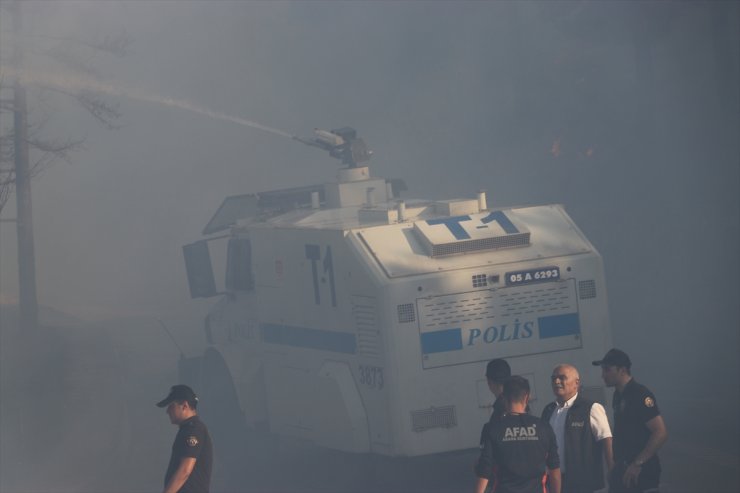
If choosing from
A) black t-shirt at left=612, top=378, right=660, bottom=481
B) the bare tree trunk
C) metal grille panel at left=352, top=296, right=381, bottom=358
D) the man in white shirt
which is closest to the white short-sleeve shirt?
the man in white shirt

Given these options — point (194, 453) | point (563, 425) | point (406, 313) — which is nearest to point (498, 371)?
point (563, 425)

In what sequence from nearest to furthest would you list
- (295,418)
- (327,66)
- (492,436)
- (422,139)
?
(492,436) → (295,418) → (422,139) → (327,66)

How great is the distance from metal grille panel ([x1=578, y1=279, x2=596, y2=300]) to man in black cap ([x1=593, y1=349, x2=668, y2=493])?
324 centimetres

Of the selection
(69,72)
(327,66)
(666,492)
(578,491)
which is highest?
(327,66)

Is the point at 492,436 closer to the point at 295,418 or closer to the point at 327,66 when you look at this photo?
the point at 295,418

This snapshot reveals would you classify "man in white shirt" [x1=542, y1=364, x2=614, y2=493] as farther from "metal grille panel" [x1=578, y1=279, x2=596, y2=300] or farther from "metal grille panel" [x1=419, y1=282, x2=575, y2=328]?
"metal grille panel" [x1=578, y1=279, x2=596, y2=300]

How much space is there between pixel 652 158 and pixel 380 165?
9.34m

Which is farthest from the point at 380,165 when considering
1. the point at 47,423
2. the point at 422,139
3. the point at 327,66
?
the point at 47,423

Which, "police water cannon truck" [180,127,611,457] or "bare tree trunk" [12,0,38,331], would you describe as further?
"bare tree trunk" [12,0,38,331]

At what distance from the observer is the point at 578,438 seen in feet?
23.4

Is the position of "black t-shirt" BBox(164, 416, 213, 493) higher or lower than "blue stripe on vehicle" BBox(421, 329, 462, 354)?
→ lower

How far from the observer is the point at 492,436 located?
6.41m

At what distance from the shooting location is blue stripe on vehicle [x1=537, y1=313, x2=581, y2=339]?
1045cm

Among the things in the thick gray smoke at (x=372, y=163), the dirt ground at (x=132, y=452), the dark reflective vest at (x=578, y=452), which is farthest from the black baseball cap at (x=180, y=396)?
the thick gray smoke at (x=372, y=163)
